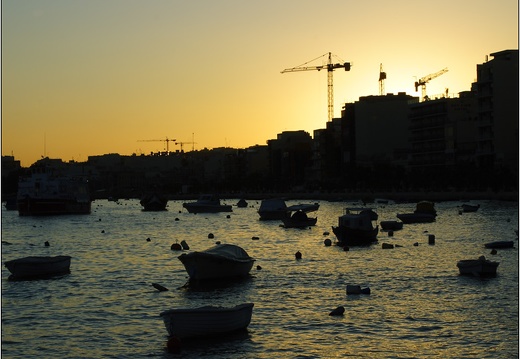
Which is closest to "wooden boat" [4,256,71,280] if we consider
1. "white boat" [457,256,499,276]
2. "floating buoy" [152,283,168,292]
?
"floating buoy" [152,283,168,292]

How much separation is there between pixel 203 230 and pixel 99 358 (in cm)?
7803

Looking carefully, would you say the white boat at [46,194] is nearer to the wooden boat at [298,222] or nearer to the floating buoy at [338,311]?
the wooden boat at [298,222]

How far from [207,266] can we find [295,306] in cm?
877

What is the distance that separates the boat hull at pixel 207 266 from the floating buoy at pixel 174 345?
54.1 feet

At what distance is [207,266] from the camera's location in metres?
46.3

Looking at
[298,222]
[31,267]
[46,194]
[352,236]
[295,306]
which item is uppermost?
[46,194]

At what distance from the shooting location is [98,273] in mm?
55719

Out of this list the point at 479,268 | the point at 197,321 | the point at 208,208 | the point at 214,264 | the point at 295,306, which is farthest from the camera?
the point at 208,208

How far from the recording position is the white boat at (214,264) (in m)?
46.1

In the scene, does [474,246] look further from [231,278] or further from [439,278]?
[231,278]

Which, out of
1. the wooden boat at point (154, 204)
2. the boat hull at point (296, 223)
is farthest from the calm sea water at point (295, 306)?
the wooden boat at point (154, 204)

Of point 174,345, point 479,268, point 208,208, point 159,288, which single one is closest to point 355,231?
point 479,268

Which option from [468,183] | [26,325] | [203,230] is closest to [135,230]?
[203,230]

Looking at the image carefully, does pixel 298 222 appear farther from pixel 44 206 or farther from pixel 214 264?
pixel 44 206
